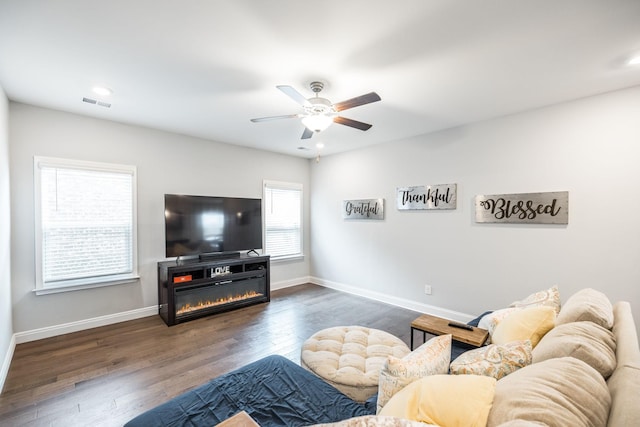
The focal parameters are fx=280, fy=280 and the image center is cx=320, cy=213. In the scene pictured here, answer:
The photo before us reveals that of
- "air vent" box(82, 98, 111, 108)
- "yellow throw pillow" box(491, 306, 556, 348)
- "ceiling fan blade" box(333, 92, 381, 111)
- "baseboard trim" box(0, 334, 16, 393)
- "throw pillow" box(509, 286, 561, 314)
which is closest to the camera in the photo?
"yellow throw pillow" box(491, 306, 556, 348)

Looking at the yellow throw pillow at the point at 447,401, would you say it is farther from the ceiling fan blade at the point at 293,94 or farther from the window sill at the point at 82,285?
the window sill at the point at 82,285

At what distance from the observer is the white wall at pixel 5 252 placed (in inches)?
100

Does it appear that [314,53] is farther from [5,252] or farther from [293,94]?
[5,252]

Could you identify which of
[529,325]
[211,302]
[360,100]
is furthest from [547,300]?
[211,302]

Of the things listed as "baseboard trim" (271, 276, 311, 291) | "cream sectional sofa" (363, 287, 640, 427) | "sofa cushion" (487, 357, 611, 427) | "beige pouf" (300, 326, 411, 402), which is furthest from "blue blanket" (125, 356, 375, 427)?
"baseboard trim" (271, 276, 311, 291)

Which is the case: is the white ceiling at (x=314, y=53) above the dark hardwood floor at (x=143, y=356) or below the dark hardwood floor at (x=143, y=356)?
above

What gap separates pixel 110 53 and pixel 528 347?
3.29 metres

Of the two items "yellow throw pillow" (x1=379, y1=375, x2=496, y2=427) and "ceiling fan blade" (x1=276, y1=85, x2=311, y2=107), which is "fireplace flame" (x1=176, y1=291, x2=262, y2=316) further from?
"yellow throw pillow" (x1=379, y1=375, x2=496, y2=427)

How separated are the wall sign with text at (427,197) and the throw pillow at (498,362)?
2778 millimetres

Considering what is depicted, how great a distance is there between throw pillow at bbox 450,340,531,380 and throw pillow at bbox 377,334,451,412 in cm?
9

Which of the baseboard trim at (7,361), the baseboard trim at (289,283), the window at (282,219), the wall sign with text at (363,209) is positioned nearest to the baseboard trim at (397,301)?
the baseboard trim at (289,283)

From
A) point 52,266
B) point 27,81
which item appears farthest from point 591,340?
point 52,266

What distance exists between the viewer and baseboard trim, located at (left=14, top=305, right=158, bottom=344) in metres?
3.15

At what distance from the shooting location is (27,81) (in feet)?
8.50
